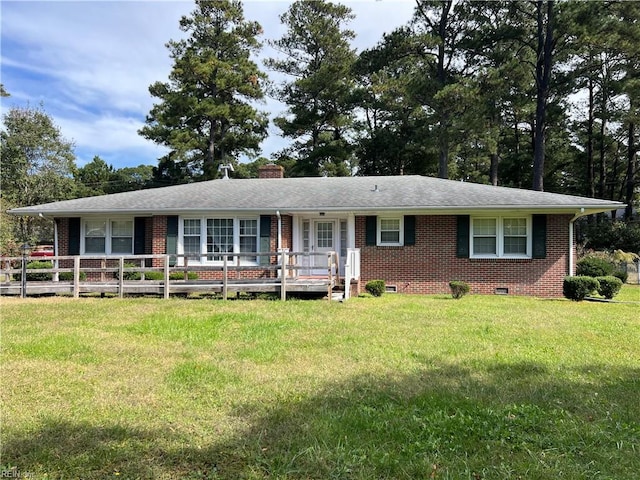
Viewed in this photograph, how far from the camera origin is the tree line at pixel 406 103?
77.2ft

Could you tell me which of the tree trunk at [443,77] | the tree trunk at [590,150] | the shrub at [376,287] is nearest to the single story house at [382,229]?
the shrub at [376,287]

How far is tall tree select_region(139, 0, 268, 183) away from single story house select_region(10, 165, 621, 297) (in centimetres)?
1660

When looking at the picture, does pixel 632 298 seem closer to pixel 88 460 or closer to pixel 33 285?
pixel 88 460

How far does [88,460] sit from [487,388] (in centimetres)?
375

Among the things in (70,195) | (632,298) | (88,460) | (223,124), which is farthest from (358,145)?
(88,460)

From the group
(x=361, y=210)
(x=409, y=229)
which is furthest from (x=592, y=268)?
(x=361, y=210)

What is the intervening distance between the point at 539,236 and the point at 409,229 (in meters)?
3.74

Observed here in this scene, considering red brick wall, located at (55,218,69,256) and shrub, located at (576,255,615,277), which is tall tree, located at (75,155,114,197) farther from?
shrub, located at (576,255,615,277)

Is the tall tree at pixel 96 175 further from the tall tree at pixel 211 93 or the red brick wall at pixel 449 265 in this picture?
the red brick wall at pixel 449 265

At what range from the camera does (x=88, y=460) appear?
10.2ft

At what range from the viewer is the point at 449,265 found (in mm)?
13141

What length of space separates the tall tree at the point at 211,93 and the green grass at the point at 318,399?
24492mm

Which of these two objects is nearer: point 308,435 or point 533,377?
point 308,435

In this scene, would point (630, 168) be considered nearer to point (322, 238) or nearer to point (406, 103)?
point (406, 103)
